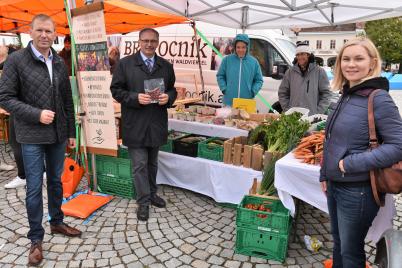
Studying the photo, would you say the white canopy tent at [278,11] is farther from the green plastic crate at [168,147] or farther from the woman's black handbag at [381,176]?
the woman's black handbag at [381,176]

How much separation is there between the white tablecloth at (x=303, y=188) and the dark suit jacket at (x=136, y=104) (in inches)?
56.0

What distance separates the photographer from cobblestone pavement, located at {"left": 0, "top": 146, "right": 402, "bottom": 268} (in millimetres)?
3008

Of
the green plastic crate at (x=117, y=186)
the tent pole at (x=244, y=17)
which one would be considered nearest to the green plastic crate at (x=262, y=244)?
the green plastic crate at (x=117, y=186)

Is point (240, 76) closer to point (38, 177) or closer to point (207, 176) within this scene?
point (207, 176)

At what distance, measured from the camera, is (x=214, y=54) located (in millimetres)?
7824

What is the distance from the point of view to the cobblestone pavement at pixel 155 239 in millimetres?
3008

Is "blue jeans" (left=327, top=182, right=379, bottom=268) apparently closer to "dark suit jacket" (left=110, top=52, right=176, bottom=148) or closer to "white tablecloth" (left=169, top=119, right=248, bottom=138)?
"dark suit jacket" (left=110, top=52, right=176, bottom=148)

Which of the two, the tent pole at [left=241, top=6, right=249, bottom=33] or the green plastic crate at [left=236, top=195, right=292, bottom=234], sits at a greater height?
the tent pole at [left=241, top=6, right=249, bottom=33]

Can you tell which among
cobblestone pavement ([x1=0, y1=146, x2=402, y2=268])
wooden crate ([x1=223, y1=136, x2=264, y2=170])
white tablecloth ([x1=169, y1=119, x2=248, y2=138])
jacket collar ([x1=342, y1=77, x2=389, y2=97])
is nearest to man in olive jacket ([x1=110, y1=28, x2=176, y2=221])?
cobblestone pavement ([x1=0, y1=146, x2=402, y2=268])

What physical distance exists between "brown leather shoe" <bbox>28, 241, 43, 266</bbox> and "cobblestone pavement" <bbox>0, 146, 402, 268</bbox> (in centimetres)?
7

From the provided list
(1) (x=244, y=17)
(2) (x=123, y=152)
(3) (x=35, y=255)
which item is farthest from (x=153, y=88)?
(1) (x=244, y=17)

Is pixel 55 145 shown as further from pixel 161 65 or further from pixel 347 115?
pixel 347 115

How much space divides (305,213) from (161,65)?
2.40 m

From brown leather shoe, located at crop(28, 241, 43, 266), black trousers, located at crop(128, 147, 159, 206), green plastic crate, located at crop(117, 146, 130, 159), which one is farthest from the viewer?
green plastic crate, located at crop(117, 146, 130, 159)
